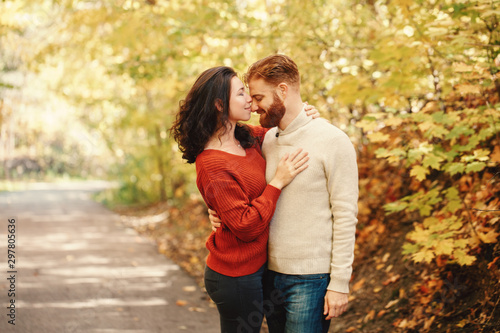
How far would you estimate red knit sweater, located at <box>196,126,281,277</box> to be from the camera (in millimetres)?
2268

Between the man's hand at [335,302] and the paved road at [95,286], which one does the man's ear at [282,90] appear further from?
the paved road at [95,286]

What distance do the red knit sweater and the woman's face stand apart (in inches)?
8.5

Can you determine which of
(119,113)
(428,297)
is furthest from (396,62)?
(119,113)

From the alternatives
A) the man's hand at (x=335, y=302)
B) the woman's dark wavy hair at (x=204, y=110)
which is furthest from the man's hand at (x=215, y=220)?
the man's hand at (x=335, y=302)

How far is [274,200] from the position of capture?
7.58 feet

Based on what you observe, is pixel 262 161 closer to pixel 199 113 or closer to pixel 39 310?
pixel 199 113

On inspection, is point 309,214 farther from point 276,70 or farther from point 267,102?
point 276,70

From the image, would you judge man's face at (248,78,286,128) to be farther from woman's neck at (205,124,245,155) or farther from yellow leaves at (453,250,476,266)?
yellow leaves at (453,250,476,266)

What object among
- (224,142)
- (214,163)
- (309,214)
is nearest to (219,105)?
(224,142)

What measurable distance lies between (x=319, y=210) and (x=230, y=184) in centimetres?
47

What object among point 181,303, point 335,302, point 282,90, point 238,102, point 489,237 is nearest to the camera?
point 335,302

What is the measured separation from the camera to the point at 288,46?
5.20 meters

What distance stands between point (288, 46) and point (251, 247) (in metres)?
3.36

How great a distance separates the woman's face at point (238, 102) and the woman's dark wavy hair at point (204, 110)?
22 millimetres
